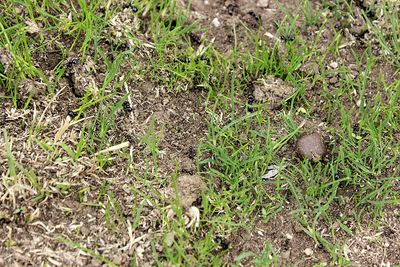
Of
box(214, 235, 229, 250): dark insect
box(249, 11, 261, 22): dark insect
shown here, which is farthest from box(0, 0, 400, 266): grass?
box(249, 11, 261, 22): dark insect

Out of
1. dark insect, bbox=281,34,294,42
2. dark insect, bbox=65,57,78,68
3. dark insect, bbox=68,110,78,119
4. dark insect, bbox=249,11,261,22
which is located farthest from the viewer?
dark insect, bbox=249,11,261,22

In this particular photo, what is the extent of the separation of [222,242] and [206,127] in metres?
0.66

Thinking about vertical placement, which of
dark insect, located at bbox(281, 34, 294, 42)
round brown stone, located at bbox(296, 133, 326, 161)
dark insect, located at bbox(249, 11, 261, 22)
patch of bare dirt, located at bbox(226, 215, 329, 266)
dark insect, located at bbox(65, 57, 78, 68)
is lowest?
patch of bare dirt, located at bbox(226, 215, 329, 266)

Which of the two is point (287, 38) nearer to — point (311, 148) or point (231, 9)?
point (231, 9)

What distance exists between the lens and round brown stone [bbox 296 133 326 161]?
3094mm

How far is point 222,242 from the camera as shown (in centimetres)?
287

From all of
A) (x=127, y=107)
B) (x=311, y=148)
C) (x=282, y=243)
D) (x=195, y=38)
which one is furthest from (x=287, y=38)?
(x=282, y=243)

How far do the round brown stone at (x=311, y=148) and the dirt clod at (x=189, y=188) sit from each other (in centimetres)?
56

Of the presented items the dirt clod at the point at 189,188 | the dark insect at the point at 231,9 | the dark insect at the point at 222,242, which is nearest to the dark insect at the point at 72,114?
the dirt clod at the point at 189,188

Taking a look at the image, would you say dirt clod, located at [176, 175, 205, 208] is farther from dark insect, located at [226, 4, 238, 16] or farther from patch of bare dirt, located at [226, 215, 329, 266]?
dark insect, located at [226, 4, 238, 16]

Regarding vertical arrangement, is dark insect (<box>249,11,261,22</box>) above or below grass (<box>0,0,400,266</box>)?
above

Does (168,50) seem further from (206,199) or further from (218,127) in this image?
(206,199)

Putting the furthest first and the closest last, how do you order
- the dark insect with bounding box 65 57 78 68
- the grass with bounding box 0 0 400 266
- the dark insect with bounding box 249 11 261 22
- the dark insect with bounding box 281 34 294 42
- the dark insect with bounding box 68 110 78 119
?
the dark insect with bounding box 249 11 261 22 < the dark insect with bounding box 281 34 294 42 < the dark insect with bounding box 65 57 78 68 < the dark insect with bounding box 68 110 78 119 < the grass with bounding box 0 0 400 266

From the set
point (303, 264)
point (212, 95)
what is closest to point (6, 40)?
point (212, 95)
